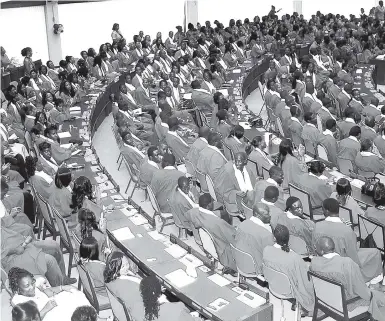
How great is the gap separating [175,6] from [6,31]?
9309 mm

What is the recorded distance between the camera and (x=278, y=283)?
21.5 feet

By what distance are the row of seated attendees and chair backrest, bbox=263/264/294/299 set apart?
0.07 metres

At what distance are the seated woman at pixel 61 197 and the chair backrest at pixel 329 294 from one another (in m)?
4.12

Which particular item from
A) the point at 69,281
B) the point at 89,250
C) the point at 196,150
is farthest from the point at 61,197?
the point at 196,150

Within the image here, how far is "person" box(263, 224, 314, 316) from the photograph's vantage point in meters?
6.46

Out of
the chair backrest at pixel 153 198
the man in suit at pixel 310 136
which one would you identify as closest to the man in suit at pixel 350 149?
the man in suit at pixel 310 136

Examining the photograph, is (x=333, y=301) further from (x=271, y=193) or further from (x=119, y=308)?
(x=119, y=308)

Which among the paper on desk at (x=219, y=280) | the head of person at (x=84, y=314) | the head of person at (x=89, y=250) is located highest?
the head of person at (x=84, y=314)

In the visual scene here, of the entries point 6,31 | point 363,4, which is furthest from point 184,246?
point 363,4

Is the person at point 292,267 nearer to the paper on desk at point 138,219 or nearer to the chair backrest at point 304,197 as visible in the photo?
the chair backrest at point 304,197

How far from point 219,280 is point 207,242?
2.63 ft

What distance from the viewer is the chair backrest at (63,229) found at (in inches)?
304

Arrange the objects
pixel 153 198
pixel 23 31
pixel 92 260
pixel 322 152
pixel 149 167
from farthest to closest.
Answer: pixel 23 31 < pixel 322 152 < pixel 149 167 < pixel 153 198 < pixel 92 260

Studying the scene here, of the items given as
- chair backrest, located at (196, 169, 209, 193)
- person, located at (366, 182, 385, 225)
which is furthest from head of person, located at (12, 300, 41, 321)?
chair backrest, located at (196, 169, 209, 193)
